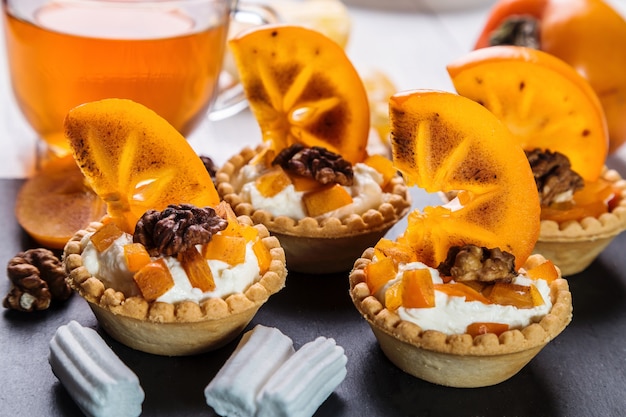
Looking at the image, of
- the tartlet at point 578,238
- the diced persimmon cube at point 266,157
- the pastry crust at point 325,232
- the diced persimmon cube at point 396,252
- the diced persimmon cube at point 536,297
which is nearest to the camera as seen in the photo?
the diced persimmon cube at point 536,297

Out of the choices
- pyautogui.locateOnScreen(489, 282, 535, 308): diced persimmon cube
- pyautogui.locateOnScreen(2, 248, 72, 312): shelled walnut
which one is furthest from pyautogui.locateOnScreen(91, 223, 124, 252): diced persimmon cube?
pyautogui.locateOnScreen(489, 282, 535, 308): diced persimmon cube

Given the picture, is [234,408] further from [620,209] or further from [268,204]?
[620,209]

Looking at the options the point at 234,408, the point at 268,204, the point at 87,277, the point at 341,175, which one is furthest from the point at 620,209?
the point at 87,277

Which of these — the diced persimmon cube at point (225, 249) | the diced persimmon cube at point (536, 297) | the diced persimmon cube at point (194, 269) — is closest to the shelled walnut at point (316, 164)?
the diced persimmon cube at point (225, 249)

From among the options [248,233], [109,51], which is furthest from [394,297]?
[109,51]

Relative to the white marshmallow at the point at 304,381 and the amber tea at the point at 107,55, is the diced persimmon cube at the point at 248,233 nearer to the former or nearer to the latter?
the white marshmallow at the point at 304,381

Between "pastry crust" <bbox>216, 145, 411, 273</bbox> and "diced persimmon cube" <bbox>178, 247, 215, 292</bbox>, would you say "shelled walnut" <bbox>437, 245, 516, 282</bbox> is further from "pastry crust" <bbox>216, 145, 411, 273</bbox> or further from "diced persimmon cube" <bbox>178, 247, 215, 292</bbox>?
"diced persimmon cube" <bbox>178, 247, 215, 292</bbox>
